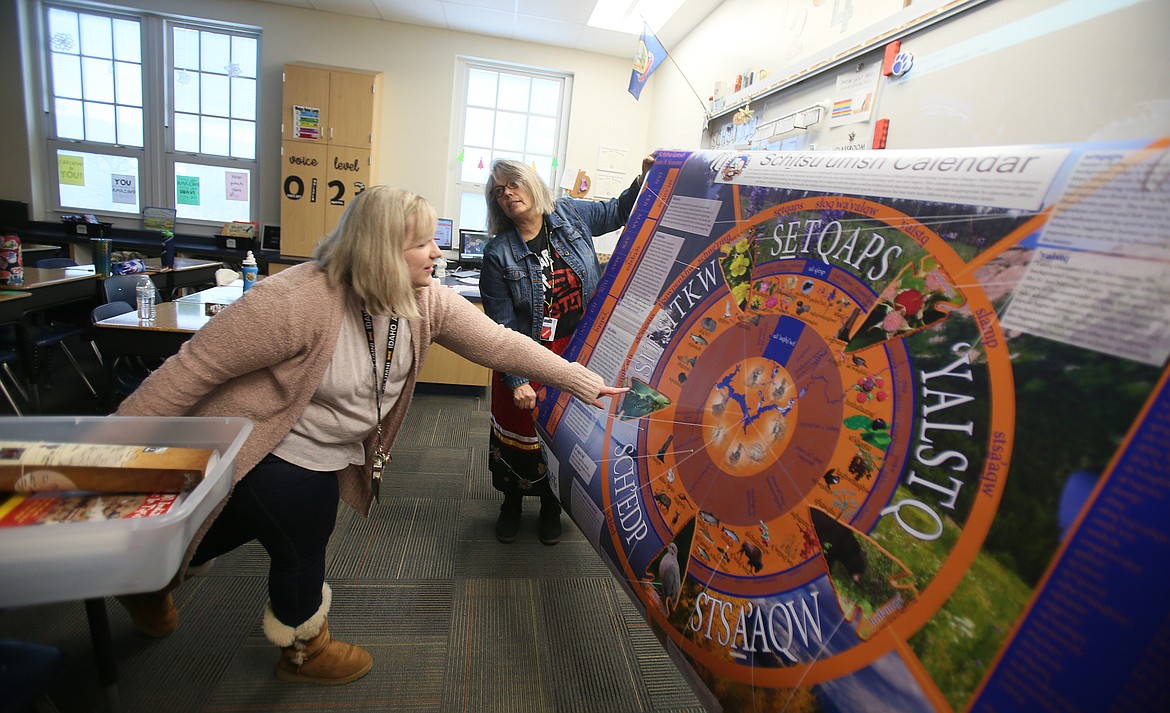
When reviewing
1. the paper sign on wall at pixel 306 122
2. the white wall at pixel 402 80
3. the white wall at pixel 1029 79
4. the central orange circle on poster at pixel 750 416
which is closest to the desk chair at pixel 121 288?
the paper sign on wall at pixel 306 122

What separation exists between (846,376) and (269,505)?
1235 mm

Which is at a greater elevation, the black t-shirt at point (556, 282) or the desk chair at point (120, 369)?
the black t-shirt at point (556, 282)

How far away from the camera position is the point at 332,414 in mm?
1295

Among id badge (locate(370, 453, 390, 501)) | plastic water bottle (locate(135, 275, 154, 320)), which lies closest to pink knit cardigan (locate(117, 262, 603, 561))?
id badge (locate(370, 453, 390, 501))

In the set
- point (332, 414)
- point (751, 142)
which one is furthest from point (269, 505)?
point (751, 142)

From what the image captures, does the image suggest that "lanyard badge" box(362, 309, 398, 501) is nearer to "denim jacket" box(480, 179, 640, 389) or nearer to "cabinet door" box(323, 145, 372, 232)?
"denim jacket" box(480, 179, 640, 389)

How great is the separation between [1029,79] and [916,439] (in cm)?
161

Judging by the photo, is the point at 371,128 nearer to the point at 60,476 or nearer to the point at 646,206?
the point at 646,206

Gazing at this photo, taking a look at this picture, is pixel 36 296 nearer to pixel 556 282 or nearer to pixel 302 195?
pixel 302 195

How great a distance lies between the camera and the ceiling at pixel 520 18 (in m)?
4.50

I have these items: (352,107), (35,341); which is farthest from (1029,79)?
(352,107)

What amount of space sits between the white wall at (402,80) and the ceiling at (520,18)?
0.11 m

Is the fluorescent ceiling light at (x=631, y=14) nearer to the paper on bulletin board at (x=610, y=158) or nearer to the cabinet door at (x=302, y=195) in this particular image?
the paper on bulletin board at (x=610, y=158)

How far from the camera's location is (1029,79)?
1.58 meters
